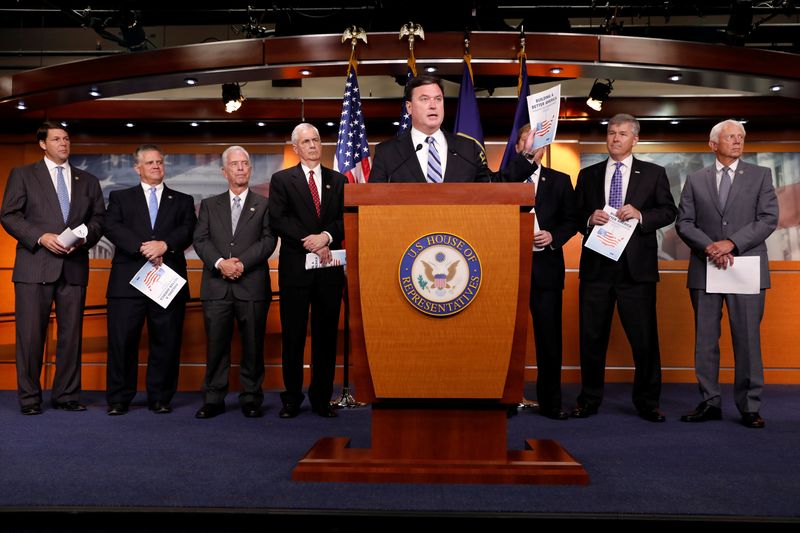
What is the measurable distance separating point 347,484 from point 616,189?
2.91 meters

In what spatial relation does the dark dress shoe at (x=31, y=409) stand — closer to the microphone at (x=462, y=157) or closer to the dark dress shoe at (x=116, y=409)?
the dark dress shoe at (x=116, y=409)

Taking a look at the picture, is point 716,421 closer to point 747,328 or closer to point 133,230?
point 747,328

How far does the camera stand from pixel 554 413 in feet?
15.1

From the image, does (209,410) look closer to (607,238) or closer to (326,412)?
(326,412)

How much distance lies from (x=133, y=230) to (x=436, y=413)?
3.13 meters

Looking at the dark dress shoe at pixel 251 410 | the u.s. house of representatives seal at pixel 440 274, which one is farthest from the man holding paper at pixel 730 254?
the dark dress shoe at pixel 251 410

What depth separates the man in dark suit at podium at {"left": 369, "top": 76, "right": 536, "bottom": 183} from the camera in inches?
125

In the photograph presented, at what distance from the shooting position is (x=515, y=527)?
234cm

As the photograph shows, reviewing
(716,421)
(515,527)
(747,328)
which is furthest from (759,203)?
(515,527)

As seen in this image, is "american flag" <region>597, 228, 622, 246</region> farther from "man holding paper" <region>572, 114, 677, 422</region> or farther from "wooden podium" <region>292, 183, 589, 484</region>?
"wooden podium" <region>292, 183, 589, 484</region>

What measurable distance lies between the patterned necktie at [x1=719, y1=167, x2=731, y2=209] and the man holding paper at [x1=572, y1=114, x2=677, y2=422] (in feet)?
0.98

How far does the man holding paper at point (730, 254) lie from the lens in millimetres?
4352

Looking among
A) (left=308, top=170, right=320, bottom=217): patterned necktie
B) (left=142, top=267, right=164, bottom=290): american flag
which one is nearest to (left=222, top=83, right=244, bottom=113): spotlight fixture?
(left=308, top=170, right=320, bottom=217): patterned necktie

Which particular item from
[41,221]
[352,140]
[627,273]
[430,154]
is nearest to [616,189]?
[627,273]
